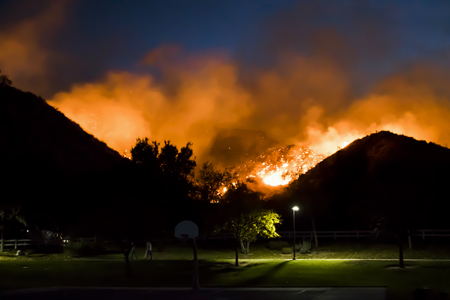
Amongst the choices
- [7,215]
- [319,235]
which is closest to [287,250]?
[319,235]

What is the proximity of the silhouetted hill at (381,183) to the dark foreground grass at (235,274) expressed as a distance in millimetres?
Answer: 5640

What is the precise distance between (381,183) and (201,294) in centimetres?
4160

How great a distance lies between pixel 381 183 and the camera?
61.0m

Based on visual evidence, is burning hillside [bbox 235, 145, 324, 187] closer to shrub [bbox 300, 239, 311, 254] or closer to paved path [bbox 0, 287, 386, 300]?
shrub [bbox 300, 239, 311, 254]

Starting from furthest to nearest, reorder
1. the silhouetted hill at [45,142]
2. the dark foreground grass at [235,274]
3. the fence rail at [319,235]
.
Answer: the silhouetted hill at [45,142] → the fence rail at [319,235] → the dark foreground grass at [235,274]

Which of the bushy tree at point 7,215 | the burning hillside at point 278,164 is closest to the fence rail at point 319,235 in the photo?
the bushy tree at point 7,215

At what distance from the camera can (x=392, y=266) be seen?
41156 mm

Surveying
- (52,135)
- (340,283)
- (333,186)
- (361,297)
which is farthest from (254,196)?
(52,135)

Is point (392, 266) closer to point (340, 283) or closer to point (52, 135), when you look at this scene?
point (340, 283)

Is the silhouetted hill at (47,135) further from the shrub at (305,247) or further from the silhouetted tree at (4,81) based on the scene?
the shrub at (305,247)

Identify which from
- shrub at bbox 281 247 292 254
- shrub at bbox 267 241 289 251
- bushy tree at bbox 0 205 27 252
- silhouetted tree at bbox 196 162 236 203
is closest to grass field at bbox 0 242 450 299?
shrub at bbox 281 247 292 254

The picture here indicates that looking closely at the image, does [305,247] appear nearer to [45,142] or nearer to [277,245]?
[277,245]

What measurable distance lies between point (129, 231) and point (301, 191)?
39.9m

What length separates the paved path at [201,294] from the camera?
75.9 feet
